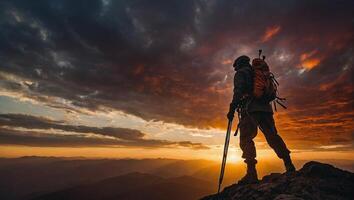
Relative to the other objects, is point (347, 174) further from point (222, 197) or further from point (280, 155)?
point (222, 197)

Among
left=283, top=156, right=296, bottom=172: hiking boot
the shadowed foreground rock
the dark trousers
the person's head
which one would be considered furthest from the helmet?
the shadowed foreground rock

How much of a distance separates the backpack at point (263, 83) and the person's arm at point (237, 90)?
39cm

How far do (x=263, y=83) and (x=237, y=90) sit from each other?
2.81 ft

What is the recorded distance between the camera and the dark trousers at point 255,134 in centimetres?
776

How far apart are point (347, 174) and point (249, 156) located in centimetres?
265

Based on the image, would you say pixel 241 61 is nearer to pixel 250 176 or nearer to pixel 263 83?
pixel 263 83

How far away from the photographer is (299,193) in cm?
527

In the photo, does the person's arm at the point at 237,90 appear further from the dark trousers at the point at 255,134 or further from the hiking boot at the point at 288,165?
the hiking boot at the point at 288,165

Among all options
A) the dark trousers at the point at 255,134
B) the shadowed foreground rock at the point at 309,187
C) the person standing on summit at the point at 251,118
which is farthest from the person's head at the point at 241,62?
the shadowed foreground rock at the point at 309,187

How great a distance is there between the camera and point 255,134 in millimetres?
8625

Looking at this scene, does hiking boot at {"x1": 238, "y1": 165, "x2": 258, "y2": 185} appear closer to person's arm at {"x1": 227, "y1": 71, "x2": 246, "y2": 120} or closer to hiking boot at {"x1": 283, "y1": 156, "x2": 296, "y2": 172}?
hiking boot at {"x1": 283, "y1": 156, "x2": 296, "y2": 172}

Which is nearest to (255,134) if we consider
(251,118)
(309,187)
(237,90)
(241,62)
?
(251,118)

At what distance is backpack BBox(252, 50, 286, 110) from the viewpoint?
7.95m

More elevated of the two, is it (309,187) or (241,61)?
(241,61)
